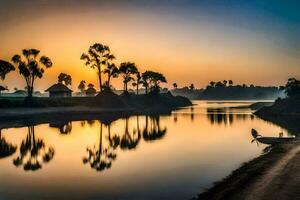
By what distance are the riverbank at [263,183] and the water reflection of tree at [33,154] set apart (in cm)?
1679

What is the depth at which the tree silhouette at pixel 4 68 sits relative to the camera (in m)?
99.1

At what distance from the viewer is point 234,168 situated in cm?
2833

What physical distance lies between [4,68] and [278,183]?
95.1m

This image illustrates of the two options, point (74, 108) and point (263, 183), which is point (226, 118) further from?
point (263, 183)

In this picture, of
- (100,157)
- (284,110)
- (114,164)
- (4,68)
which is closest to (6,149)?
(100,157)

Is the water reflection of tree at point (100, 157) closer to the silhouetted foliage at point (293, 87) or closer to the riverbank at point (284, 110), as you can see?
the riverbank at point (284, 110)

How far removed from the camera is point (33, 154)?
37.5 meters

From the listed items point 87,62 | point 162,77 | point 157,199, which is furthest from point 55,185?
point 162,77

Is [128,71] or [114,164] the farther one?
[128,71]

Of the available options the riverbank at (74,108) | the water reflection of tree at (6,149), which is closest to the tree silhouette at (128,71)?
the riverbank at (74,108)

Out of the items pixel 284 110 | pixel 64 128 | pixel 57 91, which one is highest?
pixel 57 91

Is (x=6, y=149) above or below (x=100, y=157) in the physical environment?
above

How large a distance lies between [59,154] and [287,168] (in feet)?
76.8

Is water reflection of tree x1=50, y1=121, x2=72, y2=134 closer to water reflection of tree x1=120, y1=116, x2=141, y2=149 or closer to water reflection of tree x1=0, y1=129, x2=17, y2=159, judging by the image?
water reflection of tree x1=120, y1=116, x2=141, y2=149
